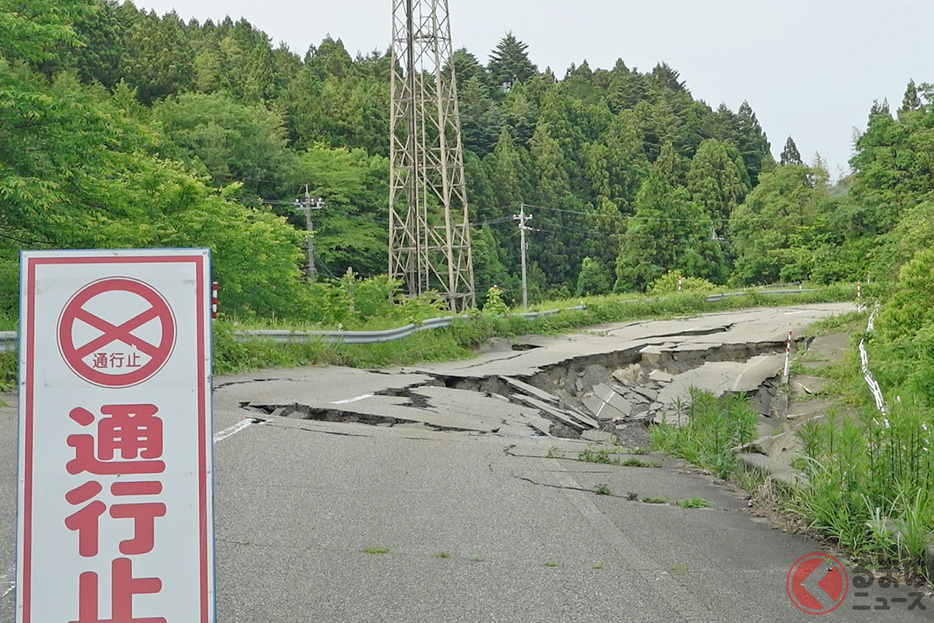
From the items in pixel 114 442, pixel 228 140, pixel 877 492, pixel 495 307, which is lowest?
pixel 877 492

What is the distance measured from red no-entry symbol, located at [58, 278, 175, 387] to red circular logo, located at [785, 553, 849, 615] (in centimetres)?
344

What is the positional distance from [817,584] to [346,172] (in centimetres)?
5545

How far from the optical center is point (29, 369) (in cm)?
328

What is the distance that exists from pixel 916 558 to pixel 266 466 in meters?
5.11

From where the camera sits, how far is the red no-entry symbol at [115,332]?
10.8ft

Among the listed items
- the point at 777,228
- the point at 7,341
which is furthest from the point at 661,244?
the point at 7,341

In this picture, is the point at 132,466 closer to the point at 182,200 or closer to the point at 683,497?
the point at 683,497

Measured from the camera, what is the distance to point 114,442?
130 inches

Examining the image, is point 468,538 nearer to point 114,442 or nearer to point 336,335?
point 114,442

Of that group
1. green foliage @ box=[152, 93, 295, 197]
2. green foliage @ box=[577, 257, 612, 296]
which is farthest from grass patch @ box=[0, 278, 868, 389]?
green foliage @ box=[577, 257, 612, 296]

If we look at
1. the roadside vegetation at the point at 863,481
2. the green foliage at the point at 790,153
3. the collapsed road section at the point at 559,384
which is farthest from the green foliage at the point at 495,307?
the green foliage at the point at 790,153

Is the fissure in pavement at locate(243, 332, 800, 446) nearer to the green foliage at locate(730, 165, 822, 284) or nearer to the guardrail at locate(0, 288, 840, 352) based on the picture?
the guardrail at locate(0, 288, 840, 352)

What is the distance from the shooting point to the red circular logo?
16.4 feet

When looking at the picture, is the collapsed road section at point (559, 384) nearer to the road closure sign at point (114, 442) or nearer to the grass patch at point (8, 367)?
the grass patch at point (8, 367)
